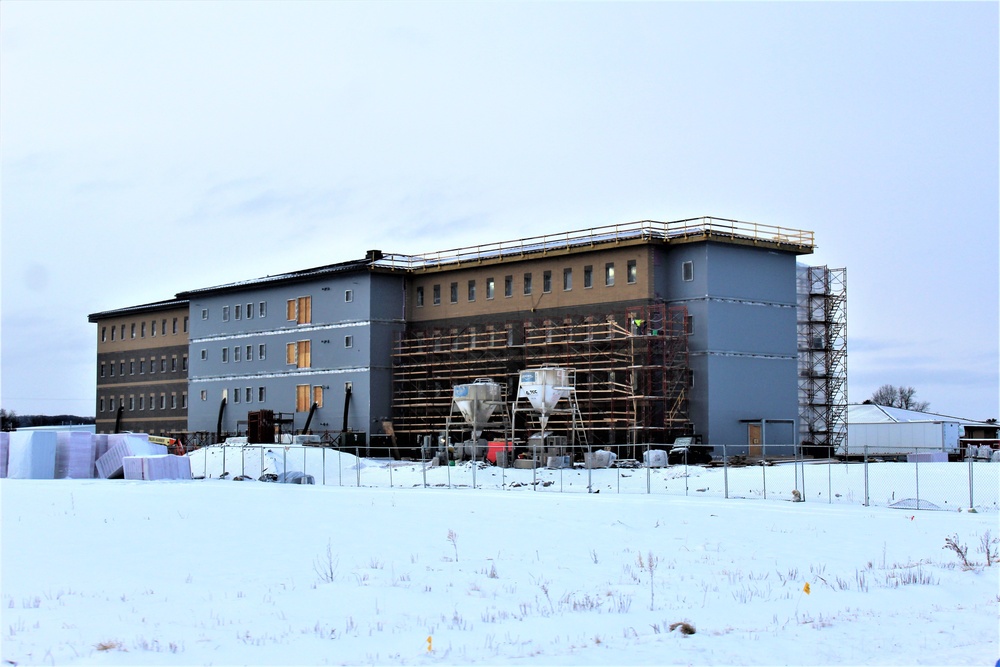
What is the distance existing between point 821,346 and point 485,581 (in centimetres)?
6187

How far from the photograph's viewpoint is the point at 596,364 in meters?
65.9

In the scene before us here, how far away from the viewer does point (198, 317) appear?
9281 cm

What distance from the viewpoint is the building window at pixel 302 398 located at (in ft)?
267

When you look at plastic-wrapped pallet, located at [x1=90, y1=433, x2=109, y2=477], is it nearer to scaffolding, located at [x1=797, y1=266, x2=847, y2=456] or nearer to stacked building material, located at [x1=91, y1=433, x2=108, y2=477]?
stacked building material, located at [x1=91, y1=433, x2=108, y2=477]

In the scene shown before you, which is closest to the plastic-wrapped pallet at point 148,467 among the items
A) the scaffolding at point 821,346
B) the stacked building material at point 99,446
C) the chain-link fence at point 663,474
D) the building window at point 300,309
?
Result: the stacked building material at point 99,446

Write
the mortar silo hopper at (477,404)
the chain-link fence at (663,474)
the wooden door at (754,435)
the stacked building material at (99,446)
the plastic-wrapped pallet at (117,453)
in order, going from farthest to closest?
the wooden door at (754,435) < the mortar silo hopper at (477,404) < the stacked building material at (99,446) < the plastic-wrapped pallet at (117,453) < the chain-link fence at (663,474)

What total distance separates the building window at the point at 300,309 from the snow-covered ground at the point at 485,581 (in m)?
46.7

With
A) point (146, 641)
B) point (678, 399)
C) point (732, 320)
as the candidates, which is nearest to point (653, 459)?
point (678, 399)

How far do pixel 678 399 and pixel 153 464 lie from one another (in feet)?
98.2

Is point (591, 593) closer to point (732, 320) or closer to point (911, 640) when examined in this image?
point (911, 640)

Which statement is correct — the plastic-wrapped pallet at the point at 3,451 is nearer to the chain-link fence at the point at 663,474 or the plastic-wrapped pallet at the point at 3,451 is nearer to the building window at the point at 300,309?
the chain-link fence at the point at 663,474

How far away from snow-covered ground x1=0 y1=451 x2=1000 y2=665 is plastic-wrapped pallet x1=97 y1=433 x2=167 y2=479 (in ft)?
37.6

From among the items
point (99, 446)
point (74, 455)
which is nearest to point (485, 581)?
point (74, 455)

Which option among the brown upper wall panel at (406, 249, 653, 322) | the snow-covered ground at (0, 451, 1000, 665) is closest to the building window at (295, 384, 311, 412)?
the brown upper wall panel at (406, 249, 653, 322)
